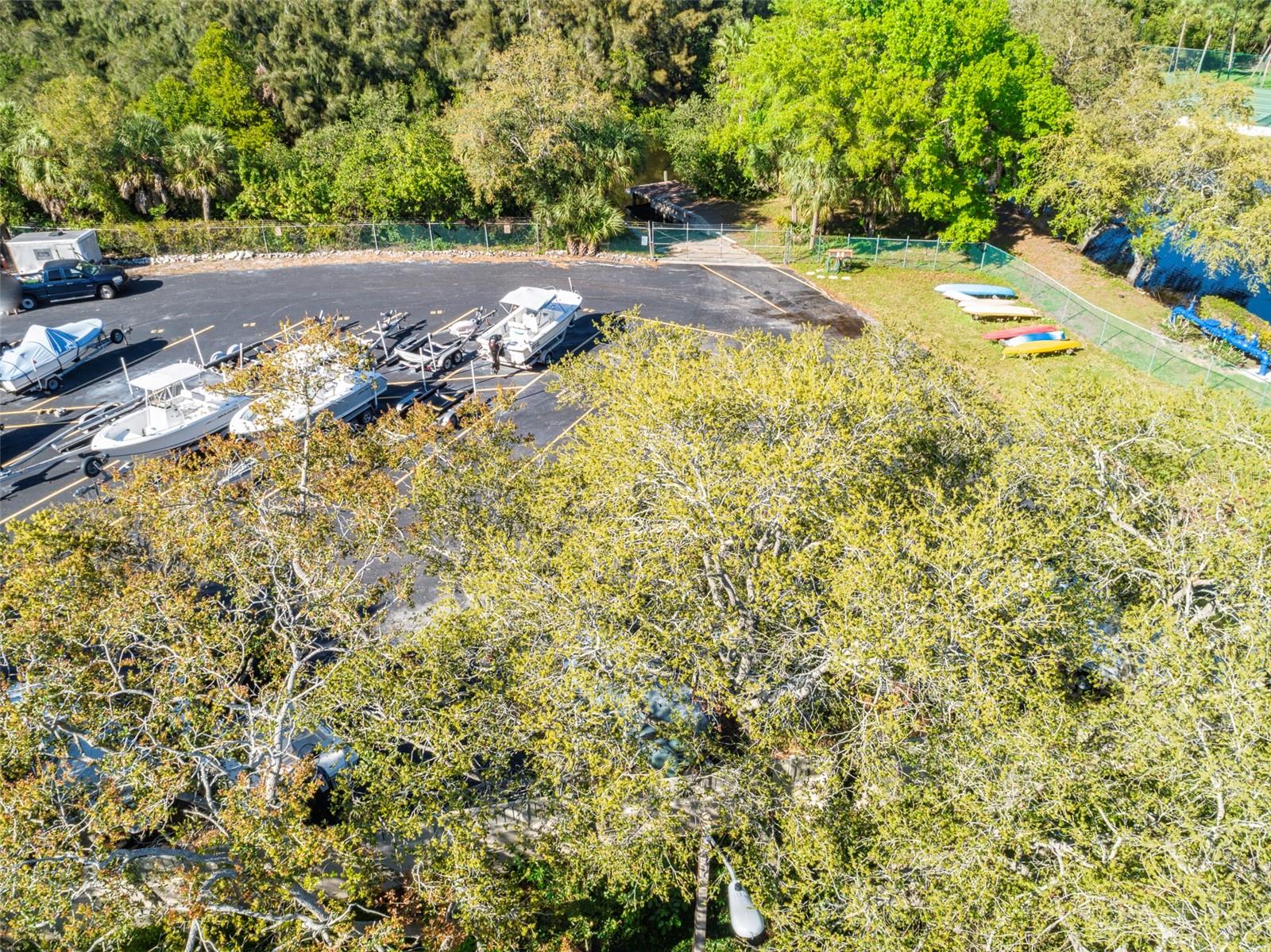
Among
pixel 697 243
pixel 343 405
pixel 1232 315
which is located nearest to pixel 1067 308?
pixel 1232 315

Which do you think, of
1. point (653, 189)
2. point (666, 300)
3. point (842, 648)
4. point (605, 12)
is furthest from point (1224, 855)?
point (605, 12)

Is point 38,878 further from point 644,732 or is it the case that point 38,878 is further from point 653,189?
point 653,189

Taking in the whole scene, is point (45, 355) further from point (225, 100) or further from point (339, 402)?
point (225, 100)

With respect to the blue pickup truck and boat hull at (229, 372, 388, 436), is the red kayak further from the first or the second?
the blue pickup truck

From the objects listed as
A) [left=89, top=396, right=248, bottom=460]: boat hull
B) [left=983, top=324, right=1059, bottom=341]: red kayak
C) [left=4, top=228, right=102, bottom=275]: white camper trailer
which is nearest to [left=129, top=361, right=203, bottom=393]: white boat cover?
[left=89, top=396, right=248, bottom=460]: boat hull

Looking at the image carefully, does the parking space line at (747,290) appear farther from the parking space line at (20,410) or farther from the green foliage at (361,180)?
the parking space line at (20,410)

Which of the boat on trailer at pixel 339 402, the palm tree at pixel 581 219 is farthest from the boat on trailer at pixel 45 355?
the palm tree at pixel 581 219
